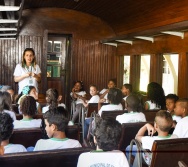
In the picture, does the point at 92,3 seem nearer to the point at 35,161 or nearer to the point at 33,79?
the point at 33,79

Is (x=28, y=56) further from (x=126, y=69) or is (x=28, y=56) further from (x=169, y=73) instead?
(x=126, y=69)

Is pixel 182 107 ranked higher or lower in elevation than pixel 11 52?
lower

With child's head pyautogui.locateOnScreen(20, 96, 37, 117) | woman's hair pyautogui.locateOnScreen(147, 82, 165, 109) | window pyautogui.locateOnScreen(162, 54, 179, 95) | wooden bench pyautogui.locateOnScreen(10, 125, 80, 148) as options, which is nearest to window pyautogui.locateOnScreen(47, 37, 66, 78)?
window pyautogui.locateOnScreen(162, 54, 179, 95)

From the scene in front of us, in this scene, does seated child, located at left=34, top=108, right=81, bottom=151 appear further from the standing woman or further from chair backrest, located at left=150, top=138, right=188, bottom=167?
the standing woman

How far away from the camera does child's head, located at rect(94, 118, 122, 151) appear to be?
2127 millimetres

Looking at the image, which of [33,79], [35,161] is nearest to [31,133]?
[35,161]

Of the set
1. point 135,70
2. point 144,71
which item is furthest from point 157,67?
point 135,70

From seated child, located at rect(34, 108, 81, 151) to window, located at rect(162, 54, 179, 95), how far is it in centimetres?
476

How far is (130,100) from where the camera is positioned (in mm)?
3885

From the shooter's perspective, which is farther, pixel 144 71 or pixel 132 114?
pixel 144 71

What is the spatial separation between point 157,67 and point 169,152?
490cm

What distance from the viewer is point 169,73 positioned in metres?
7.15

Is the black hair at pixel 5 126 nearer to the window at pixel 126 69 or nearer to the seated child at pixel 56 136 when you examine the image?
the seated child at pixel 56 136

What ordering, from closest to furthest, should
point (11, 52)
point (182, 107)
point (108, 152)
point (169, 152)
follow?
point (108, 152) < point (169, 152) < point (182, 107) < point (11, 52)
